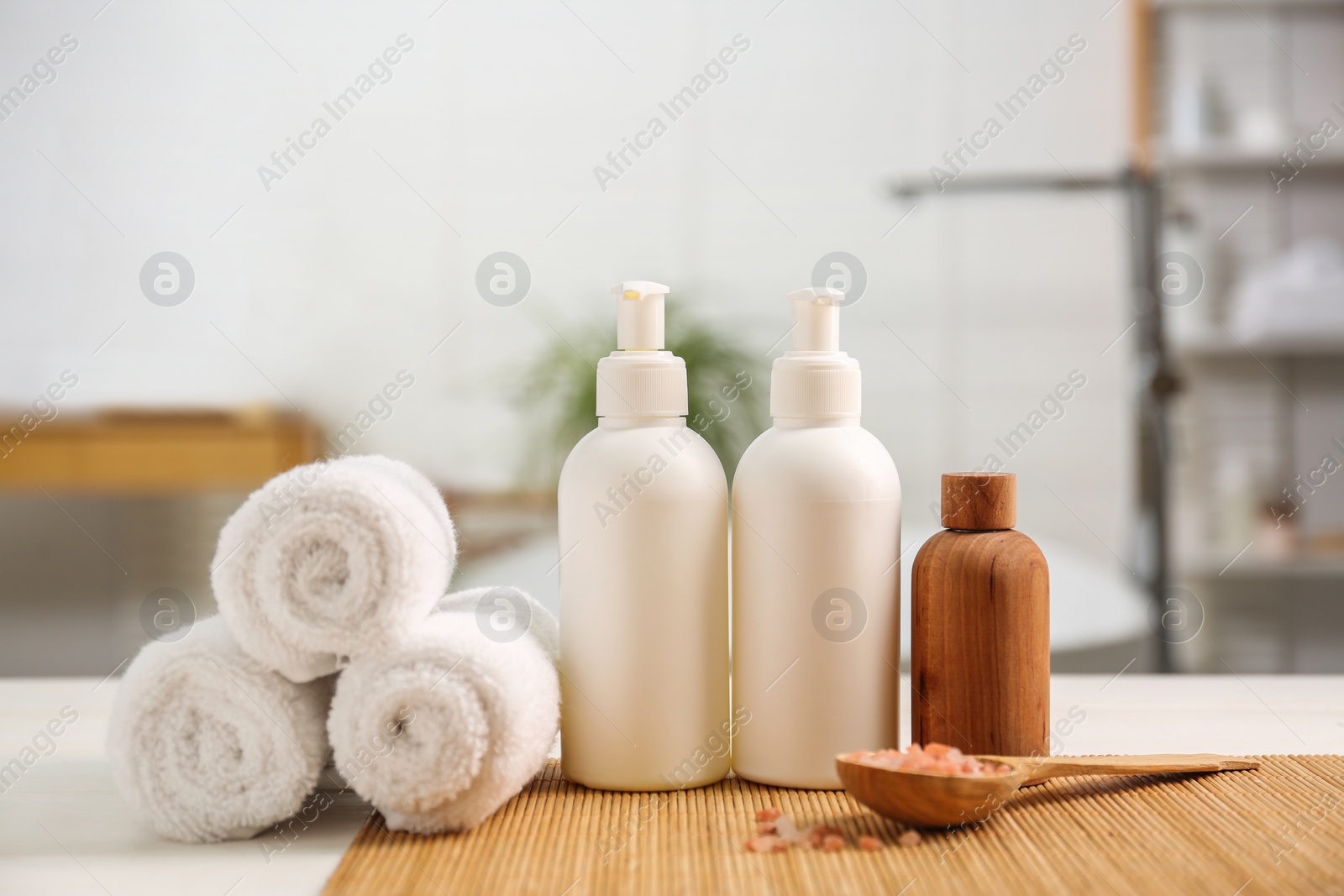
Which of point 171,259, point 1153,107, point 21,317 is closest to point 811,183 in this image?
point 1153,107

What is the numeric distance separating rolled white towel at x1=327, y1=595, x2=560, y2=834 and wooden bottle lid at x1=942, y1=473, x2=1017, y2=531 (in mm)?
193

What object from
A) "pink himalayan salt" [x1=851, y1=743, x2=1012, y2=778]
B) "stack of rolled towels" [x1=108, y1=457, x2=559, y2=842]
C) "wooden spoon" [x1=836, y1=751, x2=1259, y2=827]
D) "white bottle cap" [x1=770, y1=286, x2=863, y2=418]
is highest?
"white bottle cap" [x1=770, y1=286, x2=863, y2=418]

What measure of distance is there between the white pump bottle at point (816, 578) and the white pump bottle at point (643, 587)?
0.02m

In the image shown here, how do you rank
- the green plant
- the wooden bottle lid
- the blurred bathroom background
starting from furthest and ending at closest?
the blurred bathroom background < the green plant < the wooden bottle lid

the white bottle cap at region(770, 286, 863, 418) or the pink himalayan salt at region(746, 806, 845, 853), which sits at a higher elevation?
the white bottle cap at region(770, 286, 863, 418)

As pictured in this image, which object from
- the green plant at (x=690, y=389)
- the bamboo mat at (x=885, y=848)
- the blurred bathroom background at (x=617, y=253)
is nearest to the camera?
the bamboo mat at (x=885, y=848)

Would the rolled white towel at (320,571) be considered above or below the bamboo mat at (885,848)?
above

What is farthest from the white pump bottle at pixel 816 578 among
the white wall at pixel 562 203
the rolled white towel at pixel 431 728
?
the white wall at pixel 562 203

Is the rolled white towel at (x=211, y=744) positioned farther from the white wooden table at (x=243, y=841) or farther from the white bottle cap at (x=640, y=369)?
the white bottle cap at (x=640, y=369)

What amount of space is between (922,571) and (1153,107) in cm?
183

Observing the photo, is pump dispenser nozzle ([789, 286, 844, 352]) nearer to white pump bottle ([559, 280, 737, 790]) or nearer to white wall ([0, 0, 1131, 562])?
white pump bottle ([559, 280, 737, 790])

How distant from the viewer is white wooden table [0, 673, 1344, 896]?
33 centimetres

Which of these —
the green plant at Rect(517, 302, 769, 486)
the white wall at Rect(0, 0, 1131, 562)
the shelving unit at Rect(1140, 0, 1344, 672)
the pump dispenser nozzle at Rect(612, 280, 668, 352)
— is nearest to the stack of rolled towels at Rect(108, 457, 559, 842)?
the pump dispenser nozzle at Rect(612, 280, 668, 352)

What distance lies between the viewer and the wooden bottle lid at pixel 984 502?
413 millimetres
